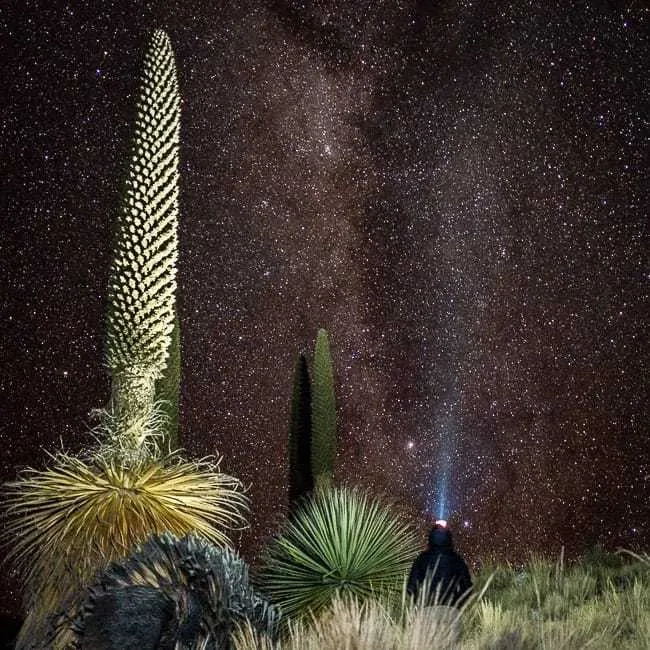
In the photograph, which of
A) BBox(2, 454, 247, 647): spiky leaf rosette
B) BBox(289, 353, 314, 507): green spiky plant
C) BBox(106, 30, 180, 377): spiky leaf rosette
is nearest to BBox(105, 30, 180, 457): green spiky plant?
BBox(106, 30, 180, 377): spiky leaf rosette

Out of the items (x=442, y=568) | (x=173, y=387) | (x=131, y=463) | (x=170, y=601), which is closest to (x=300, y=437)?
(x=173, y=387)

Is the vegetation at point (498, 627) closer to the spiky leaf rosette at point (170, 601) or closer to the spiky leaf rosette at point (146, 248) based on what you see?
the spiky leaf rosette at point (170, 601)

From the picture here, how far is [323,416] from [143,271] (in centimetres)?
718

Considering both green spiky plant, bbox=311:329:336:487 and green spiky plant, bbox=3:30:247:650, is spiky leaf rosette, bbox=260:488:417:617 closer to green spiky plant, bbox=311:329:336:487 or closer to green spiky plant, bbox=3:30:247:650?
green spiky plant, bbox=3:30:247:650

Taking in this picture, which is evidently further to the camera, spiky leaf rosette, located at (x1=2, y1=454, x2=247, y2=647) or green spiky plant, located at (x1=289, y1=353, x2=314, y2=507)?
green spiky plant, located at (x1=289, y1=353, x2=314, y2=507)

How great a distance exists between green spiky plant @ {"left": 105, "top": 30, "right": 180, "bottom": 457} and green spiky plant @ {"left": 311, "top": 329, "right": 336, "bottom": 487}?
21.5ft

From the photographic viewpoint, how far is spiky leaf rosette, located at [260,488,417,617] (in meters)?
6.26

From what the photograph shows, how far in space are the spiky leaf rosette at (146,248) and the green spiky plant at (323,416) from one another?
676 centimetres

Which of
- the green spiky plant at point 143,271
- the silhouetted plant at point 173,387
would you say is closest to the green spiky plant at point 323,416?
the silhouetted plant at point 173,387

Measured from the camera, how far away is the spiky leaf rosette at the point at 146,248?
444cm

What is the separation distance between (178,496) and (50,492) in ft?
2.15

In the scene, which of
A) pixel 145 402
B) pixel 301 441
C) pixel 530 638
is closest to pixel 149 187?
pixel 145 402

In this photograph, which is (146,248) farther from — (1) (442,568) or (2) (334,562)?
(2) (334,562)

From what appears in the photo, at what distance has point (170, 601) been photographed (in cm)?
353
